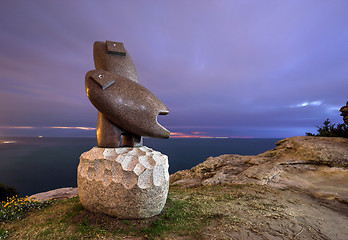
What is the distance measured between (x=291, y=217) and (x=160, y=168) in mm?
3554

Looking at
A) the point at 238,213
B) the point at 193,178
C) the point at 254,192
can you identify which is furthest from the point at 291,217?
the point at 193,178

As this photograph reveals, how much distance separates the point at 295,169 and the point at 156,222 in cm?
724

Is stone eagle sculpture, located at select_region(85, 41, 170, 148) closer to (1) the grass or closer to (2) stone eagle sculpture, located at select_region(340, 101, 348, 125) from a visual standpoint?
(1) the grass

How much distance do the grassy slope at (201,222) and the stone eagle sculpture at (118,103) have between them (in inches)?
76.4

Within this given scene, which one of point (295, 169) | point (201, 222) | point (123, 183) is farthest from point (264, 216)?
point (295, 169)

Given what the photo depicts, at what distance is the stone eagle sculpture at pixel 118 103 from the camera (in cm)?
422

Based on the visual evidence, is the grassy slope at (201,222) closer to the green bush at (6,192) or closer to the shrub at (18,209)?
the shrub at (18,209)

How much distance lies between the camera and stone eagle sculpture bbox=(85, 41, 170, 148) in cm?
422

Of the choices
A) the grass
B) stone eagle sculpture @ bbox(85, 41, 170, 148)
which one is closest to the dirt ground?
the grass

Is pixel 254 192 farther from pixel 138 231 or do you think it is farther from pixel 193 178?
pixel 138 231

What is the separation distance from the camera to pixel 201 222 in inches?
150

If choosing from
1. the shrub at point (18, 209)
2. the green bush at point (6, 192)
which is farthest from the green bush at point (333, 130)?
the green bush at point (6, 192)

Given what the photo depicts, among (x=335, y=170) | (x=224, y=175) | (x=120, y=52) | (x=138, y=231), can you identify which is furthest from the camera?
(x=224, y=175)

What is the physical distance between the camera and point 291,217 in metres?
4.21
